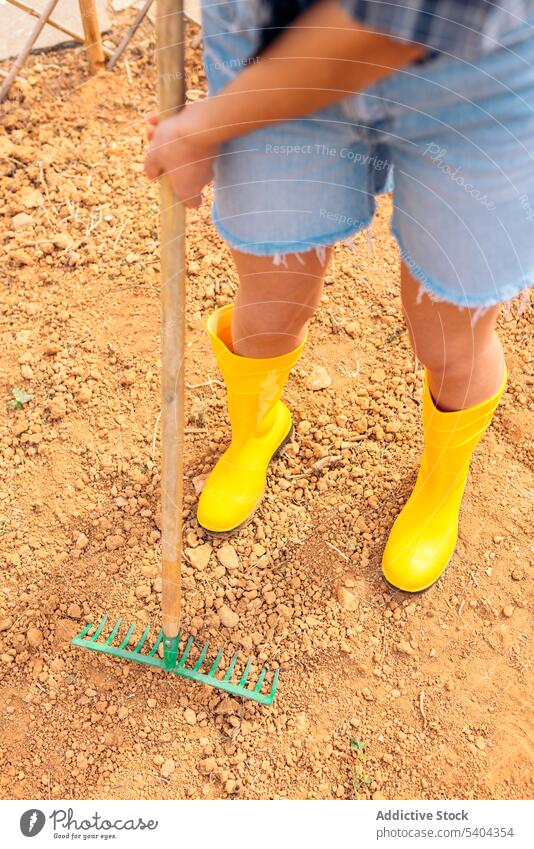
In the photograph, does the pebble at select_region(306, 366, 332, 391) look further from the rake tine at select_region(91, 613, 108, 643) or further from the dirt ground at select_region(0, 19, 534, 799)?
the rake tine at select_region(91, 613, 108, 643)

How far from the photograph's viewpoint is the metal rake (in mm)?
789

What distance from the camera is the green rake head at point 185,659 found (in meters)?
1.38

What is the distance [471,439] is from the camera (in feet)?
4.34

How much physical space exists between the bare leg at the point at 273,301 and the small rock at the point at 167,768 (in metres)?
0.75

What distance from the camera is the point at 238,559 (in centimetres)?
157

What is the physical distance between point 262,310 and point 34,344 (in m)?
0.87

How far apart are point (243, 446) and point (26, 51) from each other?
4.40 feet

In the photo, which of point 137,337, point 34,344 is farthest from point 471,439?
point 34,344

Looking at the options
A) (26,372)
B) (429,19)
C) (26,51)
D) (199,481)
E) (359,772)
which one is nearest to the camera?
(429,19)

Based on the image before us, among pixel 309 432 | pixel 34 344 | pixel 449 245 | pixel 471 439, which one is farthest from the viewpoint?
pixel 34 344

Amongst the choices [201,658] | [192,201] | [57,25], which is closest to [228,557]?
[201,658]

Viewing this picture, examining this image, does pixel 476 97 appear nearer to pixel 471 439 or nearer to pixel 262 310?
pixel 262 310

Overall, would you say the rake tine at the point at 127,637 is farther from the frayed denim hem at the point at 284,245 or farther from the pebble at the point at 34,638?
the frayed denim hem at the point at 284,245

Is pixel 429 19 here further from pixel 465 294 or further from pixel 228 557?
pixel 228 557
